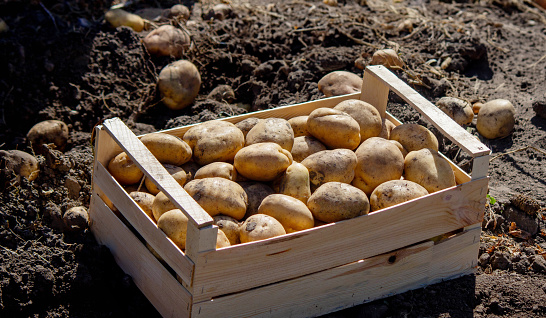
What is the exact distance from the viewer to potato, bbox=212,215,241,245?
278 centimetres

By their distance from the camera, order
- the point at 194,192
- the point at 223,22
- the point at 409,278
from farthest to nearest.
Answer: the point at 223,22, the point at 409,278, the point at 194,192

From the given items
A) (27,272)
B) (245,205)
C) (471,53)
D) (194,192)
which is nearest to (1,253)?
(27,272)

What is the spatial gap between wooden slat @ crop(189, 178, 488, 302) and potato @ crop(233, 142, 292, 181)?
1.66 feet

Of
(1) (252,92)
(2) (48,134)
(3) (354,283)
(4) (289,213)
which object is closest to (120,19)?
(1) (252,92)

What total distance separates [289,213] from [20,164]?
1.96 meters

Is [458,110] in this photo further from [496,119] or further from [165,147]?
[165,147]

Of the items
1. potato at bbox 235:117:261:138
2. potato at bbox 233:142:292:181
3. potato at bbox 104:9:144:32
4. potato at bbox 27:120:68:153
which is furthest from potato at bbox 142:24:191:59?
potato at bbox 233:142:292:181

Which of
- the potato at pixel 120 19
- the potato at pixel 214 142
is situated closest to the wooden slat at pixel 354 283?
the potato at pixel 214 142

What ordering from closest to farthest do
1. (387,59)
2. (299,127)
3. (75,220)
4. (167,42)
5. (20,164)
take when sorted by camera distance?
(75,220) → (299,127) → (20,164) → (387,59) → (167,42)

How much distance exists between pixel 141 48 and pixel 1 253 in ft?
8.48

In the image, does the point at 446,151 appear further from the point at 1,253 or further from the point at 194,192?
the point at 1,253

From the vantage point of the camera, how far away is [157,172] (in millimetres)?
2736

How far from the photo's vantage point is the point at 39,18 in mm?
5316

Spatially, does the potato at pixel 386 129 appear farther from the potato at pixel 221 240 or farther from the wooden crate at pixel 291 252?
the potato at pixel 221 240
